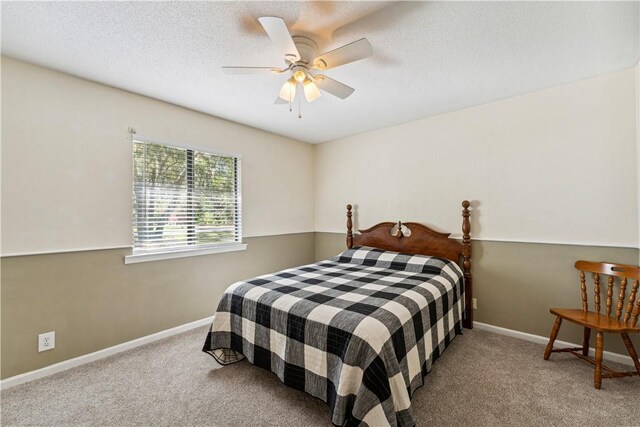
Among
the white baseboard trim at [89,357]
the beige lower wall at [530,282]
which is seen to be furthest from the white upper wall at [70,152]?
the beige lower wall at [530,282]

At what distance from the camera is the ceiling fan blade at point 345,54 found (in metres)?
1.56

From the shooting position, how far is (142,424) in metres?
1.62

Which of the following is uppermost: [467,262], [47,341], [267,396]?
[467,262]

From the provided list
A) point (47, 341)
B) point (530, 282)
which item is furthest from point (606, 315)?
point (47, 341)

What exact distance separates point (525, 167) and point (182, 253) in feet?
11.6

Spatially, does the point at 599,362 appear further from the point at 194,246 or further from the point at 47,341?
the point at 47,341

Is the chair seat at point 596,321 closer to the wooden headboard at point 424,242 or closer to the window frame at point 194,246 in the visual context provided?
the wooden headboard at point 424,242

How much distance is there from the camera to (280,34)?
→ 4.90 ft

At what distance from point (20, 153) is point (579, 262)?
4.47m

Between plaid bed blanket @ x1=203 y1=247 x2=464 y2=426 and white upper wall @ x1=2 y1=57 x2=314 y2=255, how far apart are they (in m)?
1.36

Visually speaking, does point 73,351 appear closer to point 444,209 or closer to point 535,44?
point 444,209

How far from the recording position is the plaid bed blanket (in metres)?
1.44

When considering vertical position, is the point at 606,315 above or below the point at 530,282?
below

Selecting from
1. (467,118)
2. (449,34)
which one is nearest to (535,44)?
(449,34)
